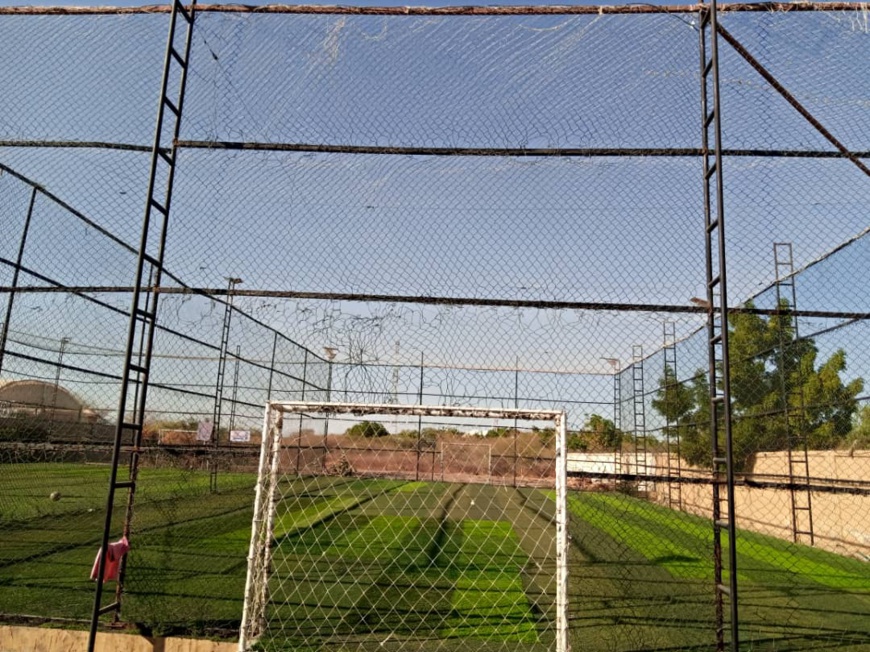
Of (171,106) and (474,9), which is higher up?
(474,9)

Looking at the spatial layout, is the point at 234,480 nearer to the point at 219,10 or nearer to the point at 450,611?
the point at 450,611

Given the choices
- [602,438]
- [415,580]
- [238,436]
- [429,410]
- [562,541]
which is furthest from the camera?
[602,438]

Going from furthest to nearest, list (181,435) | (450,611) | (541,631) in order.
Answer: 1. (181,435)
2. (450,611)
3. (541,631)

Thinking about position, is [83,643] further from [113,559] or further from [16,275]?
[16,275]

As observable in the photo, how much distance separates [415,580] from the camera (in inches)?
213

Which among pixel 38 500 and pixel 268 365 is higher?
pixel 268 365

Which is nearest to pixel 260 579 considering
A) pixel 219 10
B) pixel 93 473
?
pixel 219 10

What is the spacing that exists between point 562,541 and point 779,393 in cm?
796

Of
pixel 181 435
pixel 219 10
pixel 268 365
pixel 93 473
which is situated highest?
pixel 219 10

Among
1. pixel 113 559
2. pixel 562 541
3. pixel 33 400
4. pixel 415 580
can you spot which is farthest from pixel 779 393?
pixel 33 400

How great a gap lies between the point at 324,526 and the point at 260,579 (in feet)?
14.7

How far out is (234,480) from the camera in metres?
13.6

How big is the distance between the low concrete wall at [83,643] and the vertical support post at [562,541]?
6.03 ft

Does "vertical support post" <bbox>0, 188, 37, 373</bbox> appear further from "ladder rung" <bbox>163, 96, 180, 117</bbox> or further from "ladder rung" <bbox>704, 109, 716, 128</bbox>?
"ladder rung" <bbox>704, 109, 716, 128</bbox>
